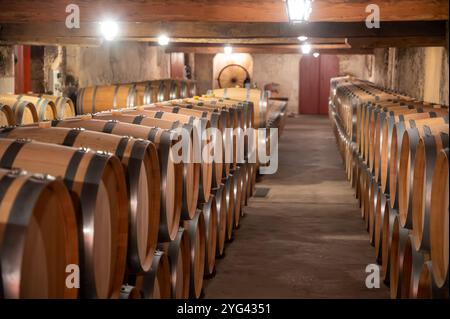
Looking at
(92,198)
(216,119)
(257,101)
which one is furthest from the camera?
(257,101)

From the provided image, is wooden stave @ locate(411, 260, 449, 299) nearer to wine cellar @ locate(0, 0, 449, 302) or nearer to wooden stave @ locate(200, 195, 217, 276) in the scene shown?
wine cellar @ locate(0, 0, 449, 302)

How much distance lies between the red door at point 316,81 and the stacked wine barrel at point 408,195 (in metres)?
19.6

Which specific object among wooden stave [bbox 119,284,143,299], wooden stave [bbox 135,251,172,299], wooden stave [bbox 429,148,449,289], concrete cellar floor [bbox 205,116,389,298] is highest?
wooden stave [bbox 429,148,449,289]

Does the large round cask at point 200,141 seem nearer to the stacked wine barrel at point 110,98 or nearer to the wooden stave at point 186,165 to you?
the wooden stave at point 186,165

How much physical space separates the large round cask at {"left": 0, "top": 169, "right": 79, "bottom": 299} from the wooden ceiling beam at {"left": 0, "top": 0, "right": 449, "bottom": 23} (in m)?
3.48

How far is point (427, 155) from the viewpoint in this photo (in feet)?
10.5

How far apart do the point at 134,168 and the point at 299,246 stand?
12.5 feet

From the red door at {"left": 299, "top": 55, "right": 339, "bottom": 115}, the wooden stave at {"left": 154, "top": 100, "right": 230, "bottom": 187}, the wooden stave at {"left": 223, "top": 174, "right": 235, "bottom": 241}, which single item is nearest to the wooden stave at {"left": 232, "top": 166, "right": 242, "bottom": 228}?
the wooden stave at {"left": 223, "top": 174, "right": 235, "bottom": 241}

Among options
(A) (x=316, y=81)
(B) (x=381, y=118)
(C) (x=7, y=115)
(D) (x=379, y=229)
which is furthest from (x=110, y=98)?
(A) (x=316, y=81)

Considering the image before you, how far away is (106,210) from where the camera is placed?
2824mm

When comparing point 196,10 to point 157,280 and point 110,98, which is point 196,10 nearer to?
point 157,280

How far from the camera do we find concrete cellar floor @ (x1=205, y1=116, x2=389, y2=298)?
5406mm

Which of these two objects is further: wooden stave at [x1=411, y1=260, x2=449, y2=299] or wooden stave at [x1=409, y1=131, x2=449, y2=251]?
wooden stave at [x1=411, y1=260, x2=449, y2=299]

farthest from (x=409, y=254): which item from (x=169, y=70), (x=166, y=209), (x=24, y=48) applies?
(x=169, y=70)
